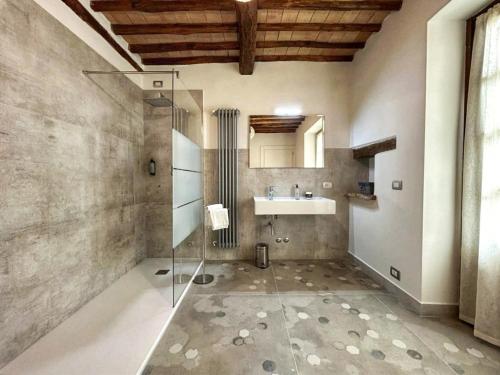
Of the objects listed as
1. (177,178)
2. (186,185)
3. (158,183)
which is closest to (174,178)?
(177,178)

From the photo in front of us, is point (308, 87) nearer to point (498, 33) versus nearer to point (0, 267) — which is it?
point (498, 33)

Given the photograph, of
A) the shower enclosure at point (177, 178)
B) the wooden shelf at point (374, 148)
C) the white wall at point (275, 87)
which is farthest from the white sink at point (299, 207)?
the white wall at point (275, 87)

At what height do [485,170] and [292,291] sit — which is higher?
[485,170]

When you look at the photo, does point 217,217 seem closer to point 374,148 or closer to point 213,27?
point 374,148

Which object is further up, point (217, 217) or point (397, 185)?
point (397, 185)

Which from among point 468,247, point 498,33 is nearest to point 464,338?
point 468,247

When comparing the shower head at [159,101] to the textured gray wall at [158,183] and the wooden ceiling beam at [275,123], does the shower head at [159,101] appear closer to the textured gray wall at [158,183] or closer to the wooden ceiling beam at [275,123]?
the textured gray wall at [158,183]

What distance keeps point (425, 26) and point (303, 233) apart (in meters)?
2.60

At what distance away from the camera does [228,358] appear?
4.71ft

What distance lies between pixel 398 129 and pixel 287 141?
1379 millimetres

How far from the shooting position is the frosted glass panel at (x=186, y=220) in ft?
6.91

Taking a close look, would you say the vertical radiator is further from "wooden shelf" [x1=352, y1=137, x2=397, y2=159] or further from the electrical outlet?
the electrical outlet

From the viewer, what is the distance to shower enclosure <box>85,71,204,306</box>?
7.30ft

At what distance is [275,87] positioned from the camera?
10.3 ft
